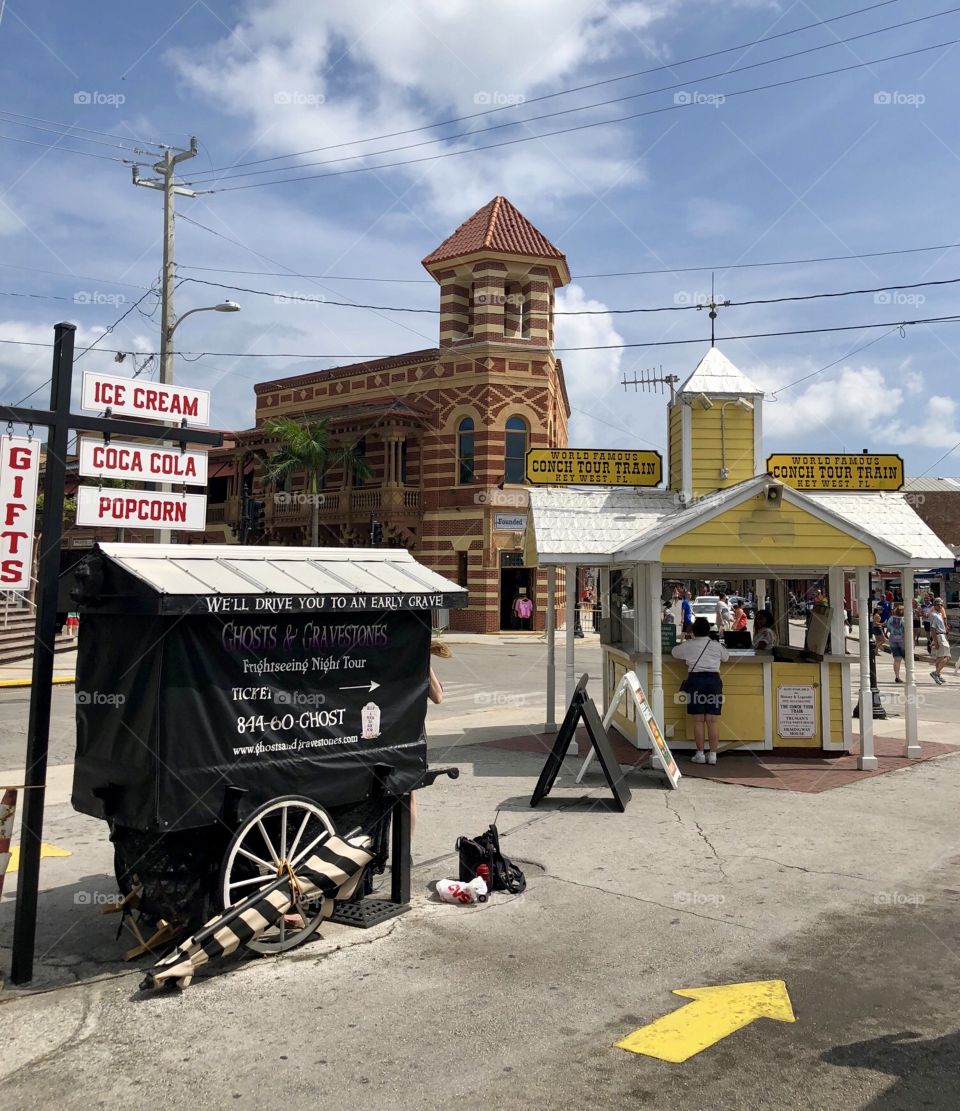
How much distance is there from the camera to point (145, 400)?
593 cm

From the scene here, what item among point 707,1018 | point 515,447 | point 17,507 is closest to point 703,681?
point 707,1018

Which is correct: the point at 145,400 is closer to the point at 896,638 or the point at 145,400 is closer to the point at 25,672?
the point at 25,672

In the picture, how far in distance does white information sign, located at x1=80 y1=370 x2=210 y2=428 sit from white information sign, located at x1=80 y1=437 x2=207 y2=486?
8.7 inches

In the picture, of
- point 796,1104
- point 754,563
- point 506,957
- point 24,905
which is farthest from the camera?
point 754,563

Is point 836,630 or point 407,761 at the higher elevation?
point 836,630

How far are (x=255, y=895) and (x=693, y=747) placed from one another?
759 centimetres

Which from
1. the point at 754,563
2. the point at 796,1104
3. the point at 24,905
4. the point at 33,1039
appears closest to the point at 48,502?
the point at 24,905

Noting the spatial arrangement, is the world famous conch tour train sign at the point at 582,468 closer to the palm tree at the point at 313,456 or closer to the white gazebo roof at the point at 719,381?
the white gazebo roof at the point at 719,381

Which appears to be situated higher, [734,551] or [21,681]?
[734,551]

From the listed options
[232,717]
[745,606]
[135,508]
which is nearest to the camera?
[232,717]

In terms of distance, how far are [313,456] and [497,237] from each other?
36.6 ft

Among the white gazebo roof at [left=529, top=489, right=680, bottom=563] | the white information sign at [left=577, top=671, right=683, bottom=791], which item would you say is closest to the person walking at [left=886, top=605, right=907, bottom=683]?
the white gazebo roof at [left=529, top=489, right=680, bottom=563]

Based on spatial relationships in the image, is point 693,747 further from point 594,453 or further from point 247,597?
point 247,597

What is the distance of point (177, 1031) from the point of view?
429 centimetres
